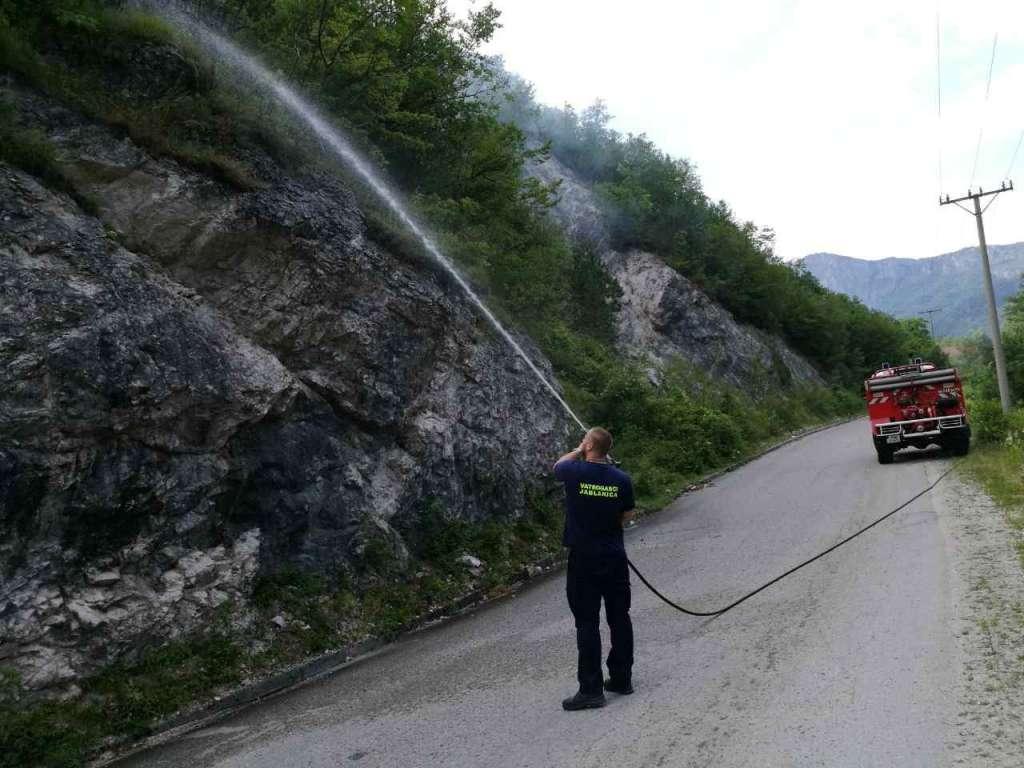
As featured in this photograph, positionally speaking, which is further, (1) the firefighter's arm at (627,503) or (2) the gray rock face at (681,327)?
(2) the gray rock face at (681,327)

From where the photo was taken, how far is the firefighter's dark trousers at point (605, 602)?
5781 millimetres

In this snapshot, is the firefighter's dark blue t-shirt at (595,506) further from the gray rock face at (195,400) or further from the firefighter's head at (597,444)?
the gray rock face at (195,400)

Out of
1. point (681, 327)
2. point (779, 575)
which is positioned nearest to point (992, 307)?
point (681, 327)

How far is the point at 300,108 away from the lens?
13.4 m

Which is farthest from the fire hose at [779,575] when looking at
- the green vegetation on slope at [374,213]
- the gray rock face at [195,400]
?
the gray rock face at [195,400]

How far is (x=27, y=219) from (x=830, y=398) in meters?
42.9

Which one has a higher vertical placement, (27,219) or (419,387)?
(27,219)

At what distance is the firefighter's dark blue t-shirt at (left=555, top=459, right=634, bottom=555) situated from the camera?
5941mm

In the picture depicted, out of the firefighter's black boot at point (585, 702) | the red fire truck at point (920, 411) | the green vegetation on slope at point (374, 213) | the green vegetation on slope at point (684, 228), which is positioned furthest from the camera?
the green vegetation on slope at point (684, 228)

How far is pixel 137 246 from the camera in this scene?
368 inches

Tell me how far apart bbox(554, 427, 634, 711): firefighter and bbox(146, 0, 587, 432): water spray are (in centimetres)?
805

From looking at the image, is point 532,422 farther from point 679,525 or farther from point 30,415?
point 30,415

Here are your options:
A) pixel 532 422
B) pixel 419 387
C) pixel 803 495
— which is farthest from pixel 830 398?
pixel 419 387

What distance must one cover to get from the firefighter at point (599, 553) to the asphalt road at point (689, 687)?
0.38 metres
